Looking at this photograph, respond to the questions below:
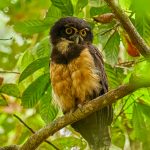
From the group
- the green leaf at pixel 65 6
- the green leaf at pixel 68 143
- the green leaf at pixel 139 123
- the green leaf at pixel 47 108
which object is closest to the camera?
the green leaf at pixel 65 6

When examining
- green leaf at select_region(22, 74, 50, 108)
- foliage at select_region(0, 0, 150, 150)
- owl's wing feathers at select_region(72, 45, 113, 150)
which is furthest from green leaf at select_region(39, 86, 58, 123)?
owl's wing feathers at select_region(72, 45, 113, 150)

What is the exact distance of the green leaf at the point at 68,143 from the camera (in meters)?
3.78

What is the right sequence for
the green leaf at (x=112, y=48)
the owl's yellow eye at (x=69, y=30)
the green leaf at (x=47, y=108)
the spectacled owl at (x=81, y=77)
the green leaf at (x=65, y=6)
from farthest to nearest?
the owl's yellow eye at (x=69, y=30) → the green leaf at (x=47, y=108) → the spectacled owl at (x=81, y=77) → the green leaf at (x=112, y=48) → the green leaf at (x=65, y=6)

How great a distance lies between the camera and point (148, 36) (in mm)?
2875

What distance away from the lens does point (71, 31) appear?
366cm

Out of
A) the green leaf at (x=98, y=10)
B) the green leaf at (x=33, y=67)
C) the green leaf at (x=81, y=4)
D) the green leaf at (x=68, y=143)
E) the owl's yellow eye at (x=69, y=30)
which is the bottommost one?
the green leaf at (x=68, y=143)

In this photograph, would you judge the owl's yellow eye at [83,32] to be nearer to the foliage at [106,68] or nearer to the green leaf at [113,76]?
the foliage at [106,68]

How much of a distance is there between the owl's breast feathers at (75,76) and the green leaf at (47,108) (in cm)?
13

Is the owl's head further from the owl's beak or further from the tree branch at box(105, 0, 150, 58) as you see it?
the tree branch at box(105, 0, 150, 58)

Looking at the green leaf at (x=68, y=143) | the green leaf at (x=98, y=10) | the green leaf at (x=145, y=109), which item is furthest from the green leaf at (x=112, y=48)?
the green leaf at (x=68, y=143)

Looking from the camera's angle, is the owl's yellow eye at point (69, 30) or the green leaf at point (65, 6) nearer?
the green leaf at point (65, 6)

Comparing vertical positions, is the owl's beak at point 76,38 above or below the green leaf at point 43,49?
above

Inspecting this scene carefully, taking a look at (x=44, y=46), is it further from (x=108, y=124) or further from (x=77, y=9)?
(x=108, y=124)

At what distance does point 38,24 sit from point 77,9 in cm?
34
